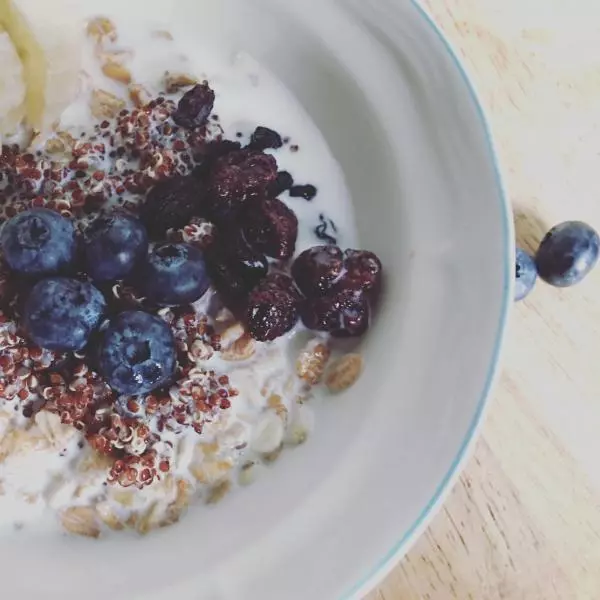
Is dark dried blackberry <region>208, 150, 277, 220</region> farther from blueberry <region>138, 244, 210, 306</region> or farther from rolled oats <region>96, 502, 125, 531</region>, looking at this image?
rolled oats <region>96, 502, 125, 531</region>

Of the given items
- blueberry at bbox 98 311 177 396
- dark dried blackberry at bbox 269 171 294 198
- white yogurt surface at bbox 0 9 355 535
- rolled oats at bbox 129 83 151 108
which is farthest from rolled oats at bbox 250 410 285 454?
rolled oats at bbox 129 83 151 108

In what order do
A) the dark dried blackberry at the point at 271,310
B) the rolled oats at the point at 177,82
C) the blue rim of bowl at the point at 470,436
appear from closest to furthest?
the blue rim of bowl at the point at 470,436 < the dark dried blackberry at the point at 271,310 < the rolled oats at the point at 177,82

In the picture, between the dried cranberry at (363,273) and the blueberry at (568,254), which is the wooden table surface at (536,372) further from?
the dried cranberry at (363,273)

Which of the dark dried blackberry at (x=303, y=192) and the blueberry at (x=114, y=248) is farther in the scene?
the dark dried blackberry at (x=303, y=192)

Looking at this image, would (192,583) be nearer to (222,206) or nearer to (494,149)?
(222,206)

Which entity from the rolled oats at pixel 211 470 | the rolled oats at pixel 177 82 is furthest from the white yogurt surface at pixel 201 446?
the rolled oats at pixel 177 82

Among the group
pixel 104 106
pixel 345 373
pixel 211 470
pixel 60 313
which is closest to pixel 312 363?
pixel 345 373

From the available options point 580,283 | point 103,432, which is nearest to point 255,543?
point 103,432

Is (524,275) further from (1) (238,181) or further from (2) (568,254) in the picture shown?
(1) (238,181)

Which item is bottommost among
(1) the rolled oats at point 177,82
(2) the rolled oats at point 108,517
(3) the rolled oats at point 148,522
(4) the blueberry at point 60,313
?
(2) the rolled oats at point 108,517
